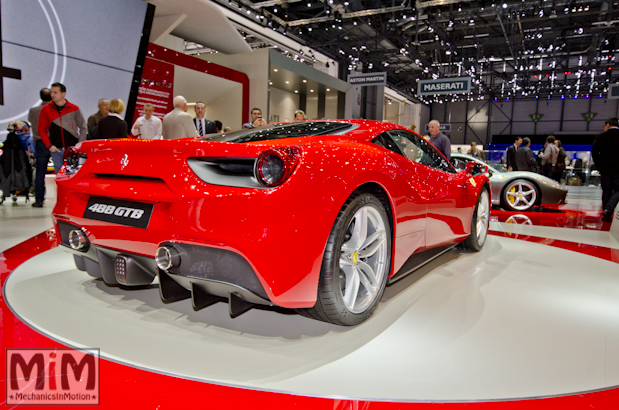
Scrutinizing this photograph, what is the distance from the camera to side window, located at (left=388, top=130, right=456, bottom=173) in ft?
8.55

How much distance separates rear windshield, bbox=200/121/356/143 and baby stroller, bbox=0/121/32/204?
5.15 m

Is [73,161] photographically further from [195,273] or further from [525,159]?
[525,159]

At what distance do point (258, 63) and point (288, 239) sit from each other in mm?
12684

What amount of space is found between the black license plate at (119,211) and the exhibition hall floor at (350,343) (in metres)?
0.49

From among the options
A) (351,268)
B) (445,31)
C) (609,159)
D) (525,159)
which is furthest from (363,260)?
(445,31)

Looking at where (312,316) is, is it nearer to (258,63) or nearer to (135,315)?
(135,315)

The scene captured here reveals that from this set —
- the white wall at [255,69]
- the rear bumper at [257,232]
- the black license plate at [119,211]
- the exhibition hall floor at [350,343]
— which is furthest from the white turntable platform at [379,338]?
the white wall at [255,69]

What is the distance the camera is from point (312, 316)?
1.83 meters

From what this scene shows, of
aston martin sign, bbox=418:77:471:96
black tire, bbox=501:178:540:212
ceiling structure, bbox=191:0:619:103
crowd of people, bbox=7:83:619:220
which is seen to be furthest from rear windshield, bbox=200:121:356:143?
aston martin sign, bbox=418:77:471:96

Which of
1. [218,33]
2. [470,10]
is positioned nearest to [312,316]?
[218,33]

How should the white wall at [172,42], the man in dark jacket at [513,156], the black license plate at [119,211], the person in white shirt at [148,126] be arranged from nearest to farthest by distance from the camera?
the black license plate at [119,211] → the person in white shirt at [148,126] → the man in dark jacket at [513,156] → the white wall at [172,42]

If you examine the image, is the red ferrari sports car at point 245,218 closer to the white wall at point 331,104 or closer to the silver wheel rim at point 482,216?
the silver wheel rim at point 482,216

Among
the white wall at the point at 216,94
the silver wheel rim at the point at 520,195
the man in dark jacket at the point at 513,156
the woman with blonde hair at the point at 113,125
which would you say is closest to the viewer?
A: the woman with blonde hair at the point at 113,125

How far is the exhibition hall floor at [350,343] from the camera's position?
4.43 ft
